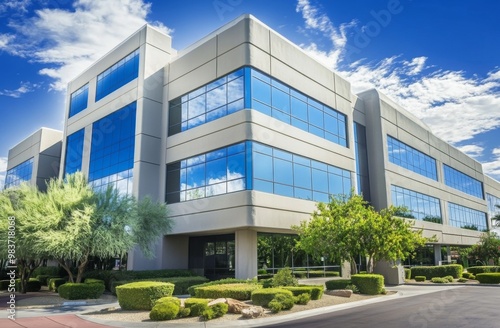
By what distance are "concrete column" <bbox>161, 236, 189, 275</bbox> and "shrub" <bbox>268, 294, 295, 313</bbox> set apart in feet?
44.5

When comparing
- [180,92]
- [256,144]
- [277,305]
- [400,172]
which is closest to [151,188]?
[180,92]

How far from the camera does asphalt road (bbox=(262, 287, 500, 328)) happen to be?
41.8ft

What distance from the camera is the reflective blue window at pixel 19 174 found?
46031 mm

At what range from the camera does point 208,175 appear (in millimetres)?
26125

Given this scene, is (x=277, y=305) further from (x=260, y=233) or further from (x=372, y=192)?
(x=372, y=192)

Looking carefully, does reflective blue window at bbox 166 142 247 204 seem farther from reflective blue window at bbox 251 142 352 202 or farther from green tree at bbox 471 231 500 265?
green tree at bbox 471 231 500 265

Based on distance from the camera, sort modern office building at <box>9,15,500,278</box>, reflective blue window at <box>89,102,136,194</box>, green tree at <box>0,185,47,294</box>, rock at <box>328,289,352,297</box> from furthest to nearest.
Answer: reflective blue window at <box>89,102,136,194</box> < modern office building at <box>9,15,500,278</box> < green tree at <box>0,185,47,294</box> < rock at <box>328,289,352,297</box>

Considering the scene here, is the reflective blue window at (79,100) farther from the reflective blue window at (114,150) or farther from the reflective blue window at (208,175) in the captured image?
the reflective blue window at (208,175)

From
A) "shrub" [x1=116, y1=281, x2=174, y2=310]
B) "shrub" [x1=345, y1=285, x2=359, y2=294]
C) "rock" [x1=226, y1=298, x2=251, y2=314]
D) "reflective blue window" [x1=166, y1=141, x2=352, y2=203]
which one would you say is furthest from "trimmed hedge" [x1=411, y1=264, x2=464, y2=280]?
"shrub" [x1=116, y1=281, x2=174, y2=310]

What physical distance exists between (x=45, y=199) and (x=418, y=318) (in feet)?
61.2

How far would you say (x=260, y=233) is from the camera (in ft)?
84.8

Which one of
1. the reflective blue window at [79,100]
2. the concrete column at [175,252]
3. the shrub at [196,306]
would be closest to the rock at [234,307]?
the shrub at [196,306]

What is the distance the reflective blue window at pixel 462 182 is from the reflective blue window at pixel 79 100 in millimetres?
40223

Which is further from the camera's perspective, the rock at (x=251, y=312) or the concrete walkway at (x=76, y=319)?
the rock at (x=251, y=312)
